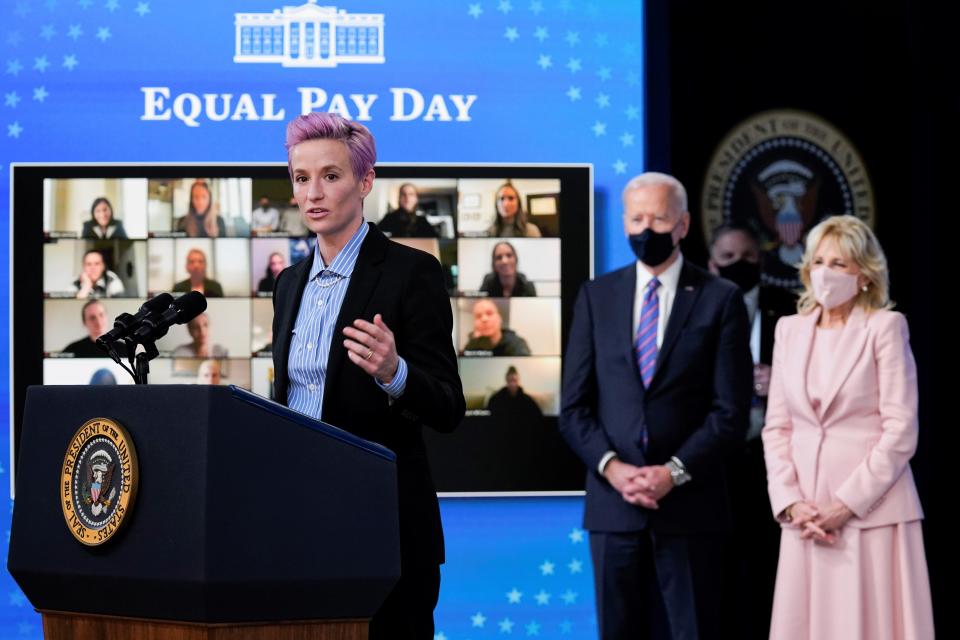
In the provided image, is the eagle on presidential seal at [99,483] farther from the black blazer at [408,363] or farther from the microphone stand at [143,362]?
the black blazer at [408,363]

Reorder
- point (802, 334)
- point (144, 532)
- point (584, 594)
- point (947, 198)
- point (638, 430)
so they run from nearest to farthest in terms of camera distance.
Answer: point (144, 532) → point (638, 430) → point (802, 334) → point (584, 594) → point (947, 198)

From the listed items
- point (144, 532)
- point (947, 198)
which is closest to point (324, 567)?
point (144, 532)

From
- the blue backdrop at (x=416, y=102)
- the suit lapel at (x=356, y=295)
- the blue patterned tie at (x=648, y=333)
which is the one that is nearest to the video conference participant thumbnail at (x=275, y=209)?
the blue backdrop at (x=416, y=102)

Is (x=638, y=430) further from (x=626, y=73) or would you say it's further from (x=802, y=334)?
(x=626, y=73)

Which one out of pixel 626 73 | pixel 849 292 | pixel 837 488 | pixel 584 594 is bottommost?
pixel 584 594

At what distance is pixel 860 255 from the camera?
4148 mm

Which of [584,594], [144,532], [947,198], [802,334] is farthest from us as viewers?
[947,198]

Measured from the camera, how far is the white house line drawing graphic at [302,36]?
4492 mm

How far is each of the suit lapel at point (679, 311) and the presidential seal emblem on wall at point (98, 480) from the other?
2.39 metres

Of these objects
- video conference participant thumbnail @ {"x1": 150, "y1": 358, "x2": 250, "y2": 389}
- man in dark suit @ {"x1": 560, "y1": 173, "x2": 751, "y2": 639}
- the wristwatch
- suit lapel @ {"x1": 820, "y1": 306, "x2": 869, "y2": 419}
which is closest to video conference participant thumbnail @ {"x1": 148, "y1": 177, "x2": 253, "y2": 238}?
video conference participant thumbnail @ {"x1": 150, "y1": 358, "x2": 250, "y2": 389}

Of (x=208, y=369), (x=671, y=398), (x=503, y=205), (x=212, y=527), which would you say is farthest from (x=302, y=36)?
(x=212, y=527)

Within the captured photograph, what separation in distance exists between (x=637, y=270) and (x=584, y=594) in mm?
1165

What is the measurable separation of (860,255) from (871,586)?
1012mm

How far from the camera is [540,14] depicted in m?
4.55
